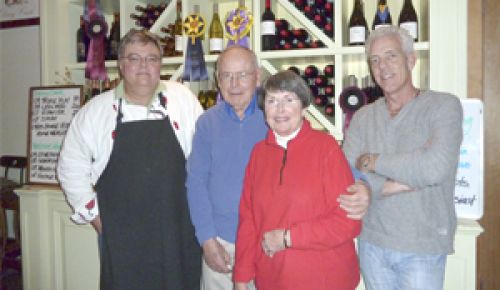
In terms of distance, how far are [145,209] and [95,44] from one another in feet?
4.09

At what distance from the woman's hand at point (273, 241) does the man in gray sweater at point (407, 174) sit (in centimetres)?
38

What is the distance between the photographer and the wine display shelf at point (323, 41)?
1.80 m

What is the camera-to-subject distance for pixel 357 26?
2023 millimetres

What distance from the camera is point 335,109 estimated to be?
208 centimetres

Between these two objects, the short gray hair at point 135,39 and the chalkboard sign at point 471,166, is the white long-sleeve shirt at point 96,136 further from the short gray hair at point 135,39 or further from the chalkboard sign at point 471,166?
the chalkboard sign at point 471,166

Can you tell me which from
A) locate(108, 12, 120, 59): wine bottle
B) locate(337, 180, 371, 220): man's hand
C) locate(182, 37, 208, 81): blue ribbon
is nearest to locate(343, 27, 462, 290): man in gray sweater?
locate(337, 180, 371, 220): man's hand

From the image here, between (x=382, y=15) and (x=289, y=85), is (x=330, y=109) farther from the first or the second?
(x=289, y=85)

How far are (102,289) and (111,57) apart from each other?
1529 mm

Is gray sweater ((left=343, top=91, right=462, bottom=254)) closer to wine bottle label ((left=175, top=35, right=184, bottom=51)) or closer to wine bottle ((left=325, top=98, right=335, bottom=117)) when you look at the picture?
wine bottle ((left=325, top=98, right=335, bottom=117))

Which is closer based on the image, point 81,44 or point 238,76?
point 238,76

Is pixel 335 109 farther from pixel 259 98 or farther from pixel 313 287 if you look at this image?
pixel 313 287

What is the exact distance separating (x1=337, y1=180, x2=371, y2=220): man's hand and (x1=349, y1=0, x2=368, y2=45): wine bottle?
38.2 inches

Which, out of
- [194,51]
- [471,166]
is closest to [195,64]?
[194,51]

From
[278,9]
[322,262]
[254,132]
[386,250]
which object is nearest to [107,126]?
[254,132]
